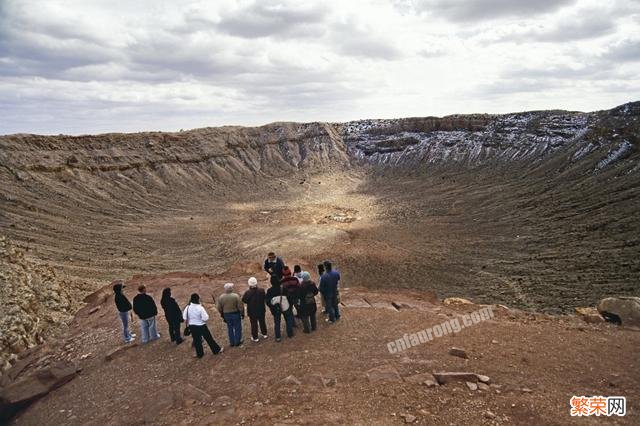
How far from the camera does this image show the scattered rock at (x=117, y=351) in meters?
8.38

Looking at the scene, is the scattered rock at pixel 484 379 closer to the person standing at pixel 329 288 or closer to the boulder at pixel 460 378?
the boulder at pixel 460 378

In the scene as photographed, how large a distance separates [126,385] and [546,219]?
81.9 feet

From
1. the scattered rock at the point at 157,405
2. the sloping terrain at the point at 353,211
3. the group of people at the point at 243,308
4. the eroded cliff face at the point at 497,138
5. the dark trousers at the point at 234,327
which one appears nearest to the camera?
the scattered rock at the point at 157,405

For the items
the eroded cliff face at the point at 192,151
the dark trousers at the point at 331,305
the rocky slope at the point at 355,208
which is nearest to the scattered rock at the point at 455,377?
the dark trousers at the point at 331,305

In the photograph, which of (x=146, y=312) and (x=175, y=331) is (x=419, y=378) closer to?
(x=175, y=331)

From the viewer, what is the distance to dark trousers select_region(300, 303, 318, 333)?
322 inches

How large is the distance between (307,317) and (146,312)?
328 centimetres

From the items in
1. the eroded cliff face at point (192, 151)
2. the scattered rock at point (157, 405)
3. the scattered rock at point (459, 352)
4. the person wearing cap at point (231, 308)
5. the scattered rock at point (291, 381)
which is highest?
the eroded cliff face at point (192, 151)

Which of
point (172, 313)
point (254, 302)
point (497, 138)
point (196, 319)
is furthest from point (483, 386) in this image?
point (497, 138)

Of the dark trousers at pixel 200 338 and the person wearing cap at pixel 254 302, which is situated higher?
the person wearing cap at pixel 254 302

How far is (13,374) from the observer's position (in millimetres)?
8336

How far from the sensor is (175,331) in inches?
330

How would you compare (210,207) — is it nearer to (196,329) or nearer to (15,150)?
(15,150)

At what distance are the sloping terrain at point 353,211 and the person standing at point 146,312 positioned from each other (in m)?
1.01
